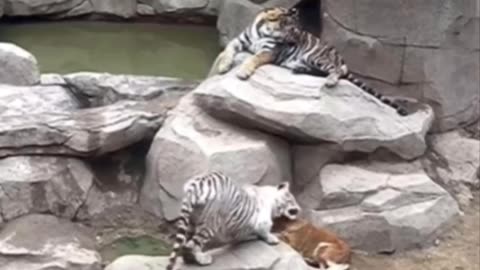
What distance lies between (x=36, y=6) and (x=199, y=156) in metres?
3.34

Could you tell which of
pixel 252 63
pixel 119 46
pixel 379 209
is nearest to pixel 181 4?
pixel 119 46

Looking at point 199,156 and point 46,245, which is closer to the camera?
point 46,245

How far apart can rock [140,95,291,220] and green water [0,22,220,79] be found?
1.74 meters

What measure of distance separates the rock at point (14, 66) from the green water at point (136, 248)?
3.83 ft

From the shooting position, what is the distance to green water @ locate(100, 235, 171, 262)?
5.12m

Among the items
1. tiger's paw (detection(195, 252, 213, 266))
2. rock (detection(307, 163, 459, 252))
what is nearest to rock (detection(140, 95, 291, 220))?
rock (detection(307, 163, 459, 252))

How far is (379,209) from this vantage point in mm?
5293

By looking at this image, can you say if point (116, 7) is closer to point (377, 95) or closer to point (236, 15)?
point (236, 15)

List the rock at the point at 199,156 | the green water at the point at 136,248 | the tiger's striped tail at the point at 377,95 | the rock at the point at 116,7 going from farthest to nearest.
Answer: the rock at the point at 116,7 < the tiger's striped tail at the point at 377,95 < the rock at the point at 199,156 < the green water at the point at 136,248

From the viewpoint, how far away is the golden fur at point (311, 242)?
493 cm

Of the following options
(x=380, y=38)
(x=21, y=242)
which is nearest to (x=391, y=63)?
(x=380, y=38)

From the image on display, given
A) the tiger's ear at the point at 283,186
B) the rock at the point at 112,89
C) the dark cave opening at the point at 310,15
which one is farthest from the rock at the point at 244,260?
the dark cave opening at the point at 310,15

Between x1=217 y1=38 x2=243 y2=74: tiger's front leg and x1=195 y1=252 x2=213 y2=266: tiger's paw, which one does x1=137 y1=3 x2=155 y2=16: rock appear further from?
x1=195 y1=252 x2=213 y2=266: tiger's paw

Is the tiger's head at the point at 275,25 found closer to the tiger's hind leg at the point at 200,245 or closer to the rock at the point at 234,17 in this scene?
the tiger's hind leg at the point at 200,245
